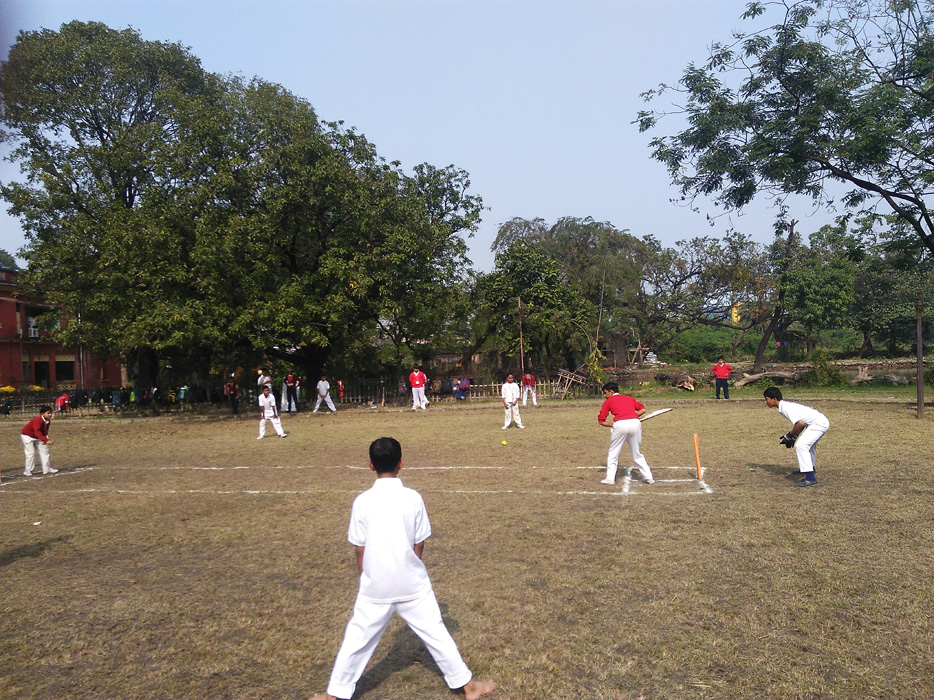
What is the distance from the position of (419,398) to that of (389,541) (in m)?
24.4

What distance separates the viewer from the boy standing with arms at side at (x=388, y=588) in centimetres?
377

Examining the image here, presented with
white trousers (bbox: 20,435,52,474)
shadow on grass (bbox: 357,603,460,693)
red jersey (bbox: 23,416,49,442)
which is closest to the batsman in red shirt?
white trousers (bbox: 20,435,52,474)

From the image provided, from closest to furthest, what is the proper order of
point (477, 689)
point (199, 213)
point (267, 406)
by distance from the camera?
point (477, 689) < point (267, 406) < point (199, 213)

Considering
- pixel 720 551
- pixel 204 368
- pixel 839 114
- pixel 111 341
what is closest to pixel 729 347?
pixel 839 114

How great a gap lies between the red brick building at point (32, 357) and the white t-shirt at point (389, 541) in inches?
1697

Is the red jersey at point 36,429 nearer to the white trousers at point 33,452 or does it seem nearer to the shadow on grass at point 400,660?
the white trousers at point 33,452

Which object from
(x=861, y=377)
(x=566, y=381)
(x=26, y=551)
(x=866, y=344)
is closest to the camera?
(x=26, y=551)

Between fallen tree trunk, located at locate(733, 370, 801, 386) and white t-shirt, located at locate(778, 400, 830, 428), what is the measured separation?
23591 mm

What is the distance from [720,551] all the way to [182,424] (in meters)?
23.1

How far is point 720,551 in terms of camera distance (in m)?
6.50

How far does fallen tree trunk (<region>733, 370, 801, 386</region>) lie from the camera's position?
31.2m

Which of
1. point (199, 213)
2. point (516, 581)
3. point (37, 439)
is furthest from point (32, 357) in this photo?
point (516, 581)

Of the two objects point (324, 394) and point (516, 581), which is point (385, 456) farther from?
point (324, 394)

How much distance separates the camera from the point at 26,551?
745 cm
